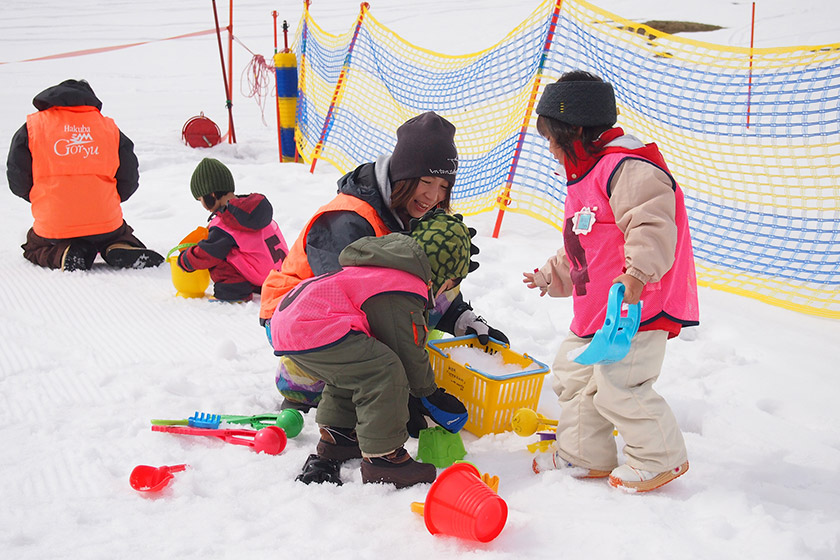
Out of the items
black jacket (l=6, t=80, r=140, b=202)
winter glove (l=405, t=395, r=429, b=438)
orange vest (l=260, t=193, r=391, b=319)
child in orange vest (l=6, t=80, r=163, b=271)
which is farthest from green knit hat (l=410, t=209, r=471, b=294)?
black jacket (l=6, t=80, r=140, b=202)

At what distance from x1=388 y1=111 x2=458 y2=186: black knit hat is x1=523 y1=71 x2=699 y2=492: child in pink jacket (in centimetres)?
46

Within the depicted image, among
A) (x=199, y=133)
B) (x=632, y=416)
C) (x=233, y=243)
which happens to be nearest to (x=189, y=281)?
(x=233, y=243)

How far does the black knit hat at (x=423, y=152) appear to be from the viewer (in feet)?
9.45

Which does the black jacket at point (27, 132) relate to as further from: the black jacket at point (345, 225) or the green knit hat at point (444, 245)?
the green knit hat at point (444, 245)

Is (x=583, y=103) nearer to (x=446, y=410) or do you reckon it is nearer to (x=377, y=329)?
(x=377, y=329)

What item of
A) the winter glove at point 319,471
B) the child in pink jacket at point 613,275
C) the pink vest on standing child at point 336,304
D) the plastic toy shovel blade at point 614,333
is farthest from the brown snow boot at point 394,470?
the plastic toy shovel blade at point 614,333

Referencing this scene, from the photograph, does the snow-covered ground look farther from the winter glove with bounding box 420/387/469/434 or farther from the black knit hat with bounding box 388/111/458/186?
the black knit hat with bounding box 388/111/458/186

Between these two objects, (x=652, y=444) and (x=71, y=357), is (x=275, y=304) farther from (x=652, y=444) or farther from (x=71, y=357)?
(x=652, y=444)

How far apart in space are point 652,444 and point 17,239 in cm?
554

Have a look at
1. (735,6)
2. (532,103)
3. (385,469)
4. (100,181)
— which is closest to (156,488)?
(385,469)

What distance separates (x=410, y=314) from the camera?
8.24 feet

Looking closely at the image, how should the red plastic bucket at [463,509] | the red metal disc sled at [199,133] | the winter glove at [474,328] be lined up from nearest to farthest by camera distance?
the red plastic bucket at [463,509]
the winter glove at [474,328]
the red metal disc sled at [199,133]

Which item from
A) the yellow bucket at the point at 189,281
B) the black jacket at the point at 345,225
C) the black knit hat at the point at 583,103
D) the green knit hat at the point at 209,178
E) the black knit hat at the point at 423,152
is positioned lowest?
the yellow bucket at the point at 189,281

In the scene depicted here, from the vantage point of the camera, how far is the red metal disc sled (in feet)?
30.9
